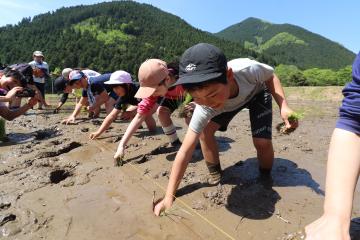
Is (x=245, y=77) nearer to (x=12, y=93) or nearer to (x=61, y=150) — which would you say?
(x=61, y=150)

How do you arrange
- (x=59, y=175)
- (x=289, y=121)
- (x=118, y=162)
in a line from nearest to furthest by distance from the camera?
1. (x=289, y=121)
2. (x=59, y=175)
3. (x=118, y=162)

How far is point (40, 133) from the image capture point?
6516 millimetres

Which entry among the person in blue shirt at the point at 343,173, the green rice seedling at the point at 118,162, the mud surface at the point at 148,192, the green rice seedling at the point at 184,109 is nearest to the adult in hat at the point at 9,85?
the mud surface at the point at 148,192

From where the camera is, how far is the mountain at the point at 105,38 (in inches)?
→ 3258

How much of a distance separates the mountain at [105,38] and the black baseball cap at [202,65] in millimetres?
71978

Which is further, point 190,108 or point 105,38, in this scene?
point 105,38

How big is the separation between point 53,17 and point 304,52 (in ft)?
333

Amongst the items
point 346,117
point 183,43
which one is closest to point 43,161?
point 346,117

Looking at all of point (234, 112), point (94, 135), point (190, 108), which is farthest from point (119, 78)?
point (234, 112)

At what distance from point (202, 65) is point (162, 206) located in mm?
1225

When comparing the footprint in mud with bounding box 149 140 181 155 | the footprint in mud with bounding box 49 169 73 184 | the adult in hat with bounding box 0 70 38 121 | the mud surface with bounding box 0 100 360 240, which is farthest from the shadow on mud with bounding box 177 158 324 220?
the adult in hat with bounding box 0 70 38 121

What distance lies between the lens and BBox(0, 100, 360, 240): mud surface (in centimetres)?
271

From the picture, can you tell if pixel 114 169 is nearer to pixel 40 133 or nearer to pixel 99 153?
pixel 99 153

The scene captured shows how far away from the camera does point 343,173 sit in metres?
1.21
